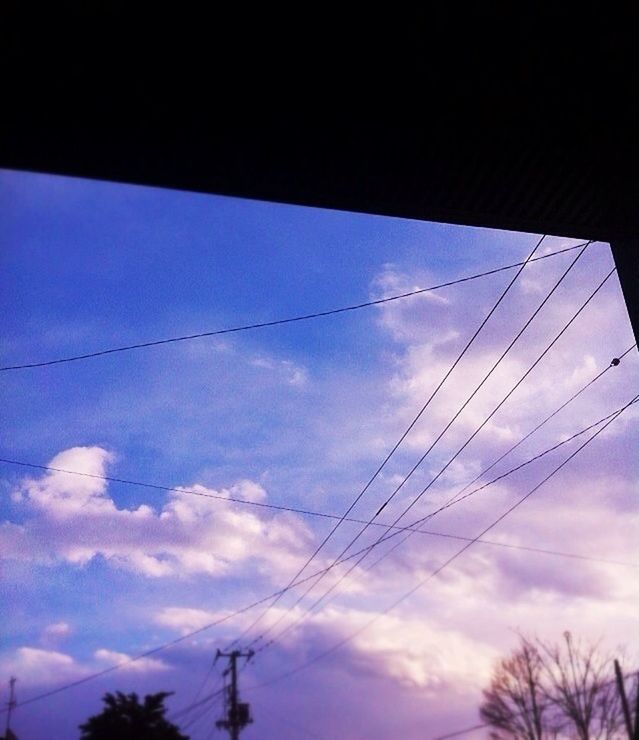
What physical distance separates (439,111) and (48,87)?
3.33 metres

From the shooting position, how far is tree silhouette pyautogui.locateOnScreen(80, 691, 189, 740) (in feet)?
71.7

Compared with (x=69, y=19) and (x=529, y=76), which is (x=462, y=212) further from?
(x=69, y=19)

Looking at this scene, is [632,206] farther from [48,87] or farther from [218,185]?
[48,87]

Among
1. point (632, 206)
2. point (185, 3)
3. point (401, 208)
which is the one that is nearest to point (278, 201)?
point (401, 208)

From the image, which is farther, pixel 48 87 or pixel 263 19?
pixel 48 87

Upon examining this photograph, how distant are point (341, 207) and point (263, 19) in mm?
2365

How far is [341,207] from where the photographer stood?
23.9 feet

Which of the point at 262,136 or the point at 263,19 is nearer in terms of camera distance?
the point at 263,19

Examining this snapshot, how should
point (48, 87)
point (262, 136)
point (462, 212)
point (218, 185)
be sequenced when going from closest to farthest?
point (48, 87), point (262, 136), point (218, 185), point (462, 212)

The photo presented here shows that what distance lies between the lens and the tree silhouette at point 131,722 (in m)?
21.9

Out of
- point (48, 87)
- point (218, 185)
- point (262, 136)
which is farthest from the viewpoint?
point (218, 185)

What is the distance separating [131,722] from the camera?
22.9 meters

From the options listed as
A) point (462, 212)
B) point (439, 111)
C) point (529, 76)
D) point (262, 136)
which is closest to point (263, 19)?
point (262, 136)

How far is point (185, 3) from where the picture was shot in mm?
5062
